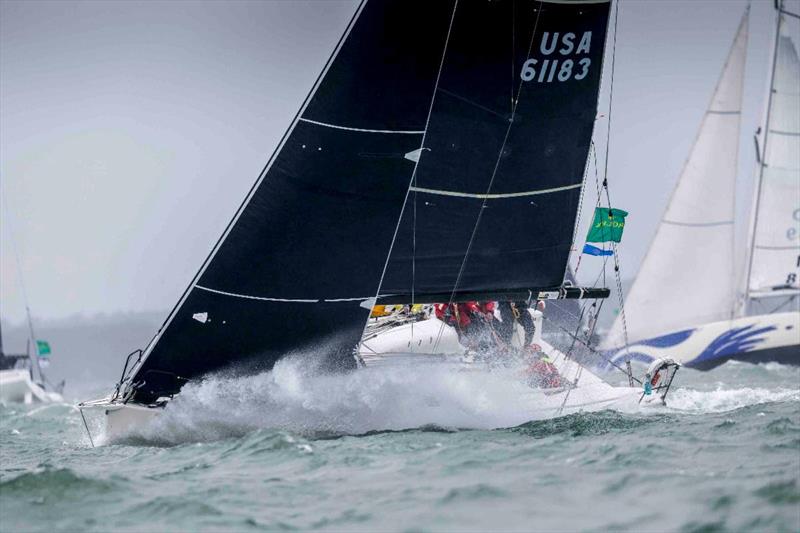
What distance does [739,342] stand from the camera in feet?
104

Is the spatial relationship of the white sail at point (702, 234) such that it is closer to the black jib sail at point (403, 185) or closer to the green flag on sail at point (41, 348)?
the black jib sail at point (403, 185)

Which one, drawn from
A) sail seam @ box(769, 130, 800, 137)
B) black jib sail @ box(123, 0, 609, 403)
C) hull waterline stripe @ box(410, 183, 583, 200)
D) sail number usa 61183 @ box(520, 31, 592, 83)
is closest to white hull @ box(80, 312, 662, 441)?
black jib sail @ box(123, 0, 609, 403)

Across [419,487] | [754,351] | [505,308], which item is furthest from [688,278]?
[419,487]

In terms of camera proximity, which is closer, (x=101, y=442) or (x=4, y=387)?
(x=101, y=442)

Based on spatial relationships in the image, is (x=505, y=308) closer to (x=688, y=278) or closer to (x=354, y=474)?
(x=354, y=474)

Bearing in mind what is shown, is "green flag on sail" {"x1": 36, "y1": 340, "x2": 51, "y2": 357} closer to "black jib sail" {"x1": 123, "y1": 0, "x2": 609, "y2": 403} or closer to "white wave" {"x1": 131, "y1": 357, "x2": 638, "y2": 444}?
"black jib sail" {"x1": 123, "y1": 0, "x2": 609, "y2": 403}

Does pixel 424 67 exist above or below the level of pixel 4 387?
above

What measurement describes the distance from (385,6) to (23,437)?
10216 millimetres

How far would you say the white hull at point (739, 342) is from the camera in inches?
1212

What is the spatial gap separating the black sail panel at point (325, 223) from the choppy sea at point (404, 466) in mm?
503

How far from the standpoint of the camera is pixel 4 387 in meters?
40.6

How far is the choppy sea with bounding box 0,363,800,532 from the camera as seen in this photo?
8.12m

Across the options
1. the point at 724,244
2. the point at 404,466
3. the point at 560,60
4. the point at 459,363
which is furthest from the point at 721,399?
the point at 724,244

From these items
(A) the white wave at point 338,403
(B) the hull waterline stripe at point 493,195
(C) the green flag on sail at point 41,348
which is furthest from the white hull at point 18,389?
(B) the hull waterline stripe at point 493,195
